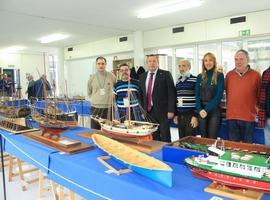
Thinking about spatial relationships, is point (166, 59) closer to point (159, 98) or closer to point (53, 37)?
point (53, 37)

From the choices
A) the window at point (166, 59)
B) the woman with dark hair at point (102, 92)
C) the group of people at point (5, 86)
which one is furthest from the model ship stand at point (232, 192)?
the window at point (166, 59)

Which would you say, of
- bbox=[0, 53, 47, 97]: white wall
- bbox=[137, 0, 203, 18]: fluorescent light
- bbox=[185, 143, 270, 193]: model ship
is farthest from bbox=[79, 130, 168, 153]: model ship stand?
bbox=[0, 53, 47, 97]: white wall

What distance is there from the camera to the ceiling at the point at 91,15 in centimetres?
530

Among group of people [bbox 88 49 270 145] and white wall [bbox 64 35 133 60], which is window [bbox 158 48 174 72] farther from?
group of people [bbox 88 49 270 145]

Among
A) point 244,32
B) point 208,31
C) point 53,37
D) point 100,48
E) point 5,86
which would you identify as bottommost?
point 5,86

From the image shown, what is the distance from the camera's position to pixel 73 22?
6.91 meters

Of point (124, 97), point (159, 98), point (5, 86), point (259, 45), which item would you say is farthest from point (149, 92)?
point (5, 86)

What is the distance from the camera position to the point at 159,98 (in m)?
3.14

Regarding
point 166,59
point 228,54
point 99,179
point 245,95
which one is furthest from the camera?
point 166,59

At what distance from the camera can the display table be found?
133 centimetres

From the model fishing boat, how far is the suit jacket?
3.89 ft

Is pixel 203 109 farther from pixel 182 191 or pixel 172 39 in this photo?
pixel 172 39

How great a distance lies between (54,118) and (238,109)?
2.08 meters

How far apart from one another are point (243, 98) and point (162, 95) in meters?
0.92
